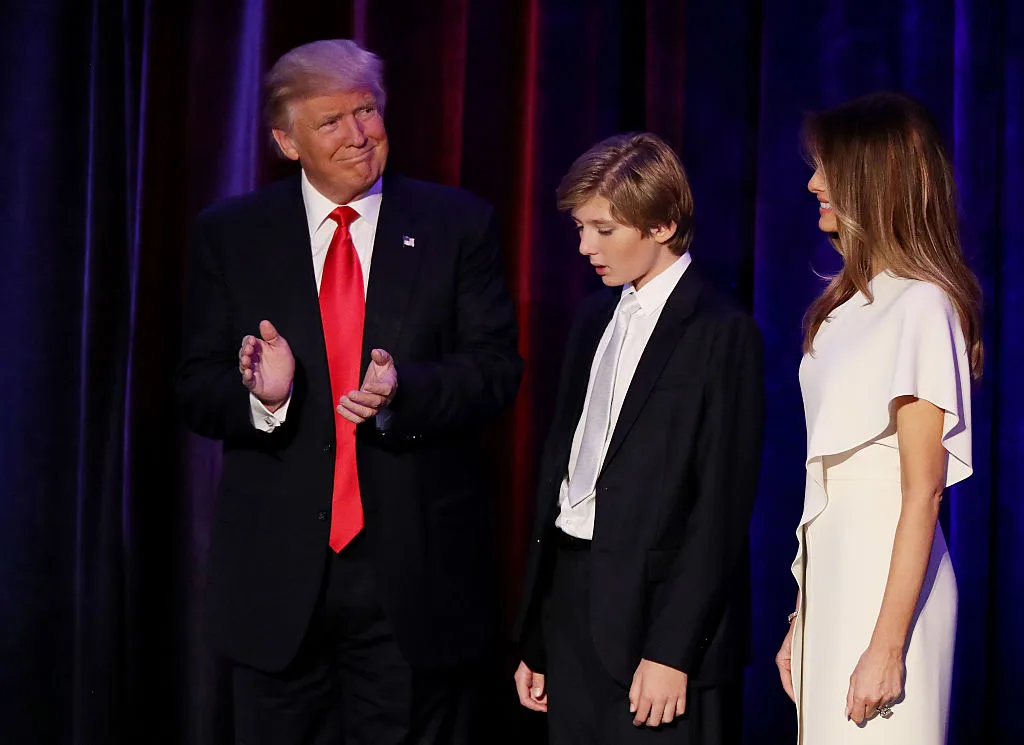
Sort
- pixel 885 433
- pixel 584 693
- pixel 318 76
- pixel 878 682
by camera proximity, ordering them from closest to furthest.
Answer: pixel 878 682 → pixel 885 433 → pixel 584 693 → pixel 318 76

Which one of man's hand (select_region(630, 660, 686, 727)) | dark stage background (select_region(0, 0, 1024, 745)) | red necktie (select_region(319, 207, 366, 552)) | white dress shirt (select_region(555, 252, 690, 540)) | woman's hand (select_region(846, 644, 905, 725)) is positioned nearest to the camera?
woman's hand (select_region(846, 644, 905, 725))

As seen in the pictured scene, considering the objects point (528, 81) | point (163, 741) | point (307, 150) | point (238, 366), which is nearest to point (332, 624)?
point (238, 366)

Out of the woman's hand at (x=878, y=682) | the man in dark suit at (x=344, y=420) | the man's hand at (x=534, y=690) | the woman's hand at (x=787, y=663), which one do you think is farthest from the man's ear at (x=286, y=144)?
the woman's hand at (x=878, y=682)

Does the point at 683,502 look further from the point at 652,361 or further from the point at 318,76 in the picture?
the point at 318,76

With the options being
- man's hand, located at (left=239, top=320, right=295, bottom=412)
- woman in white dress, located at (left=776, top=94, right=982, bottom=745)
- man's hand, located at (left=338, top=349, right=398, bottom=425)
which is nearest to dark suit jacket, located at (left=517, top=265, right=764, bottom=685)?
woman in white dress, located at (left=776, top=94, right=982, bottom=745)

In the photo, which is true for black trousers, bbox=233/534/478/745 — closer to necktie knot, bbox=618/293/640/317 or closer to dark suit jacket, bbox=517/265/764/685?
dark suit jacket, bbox=517/265/764/685

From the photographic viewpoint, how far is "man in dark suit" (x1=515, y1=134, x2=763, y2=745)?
6.08 ft

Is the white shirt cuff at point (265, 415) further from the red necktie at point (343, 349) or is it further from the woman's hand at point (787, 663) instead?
the woman's hand at point (787, 663)

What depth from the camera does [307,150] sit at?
7.13ft

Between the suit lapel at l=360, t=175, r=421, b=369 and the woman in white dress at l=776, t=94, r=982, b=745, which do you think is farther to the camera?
the suit lapel at l=360, t=175, r=421, b=369

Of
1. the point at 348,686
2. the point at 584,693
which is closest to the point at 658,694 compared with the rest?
the point at 584,693

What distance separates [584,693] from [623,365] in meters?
0.55

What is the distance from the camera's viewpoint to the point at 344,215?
215 cm

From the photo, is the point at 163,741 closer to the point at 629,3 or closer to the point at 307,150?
the point at 307,150
